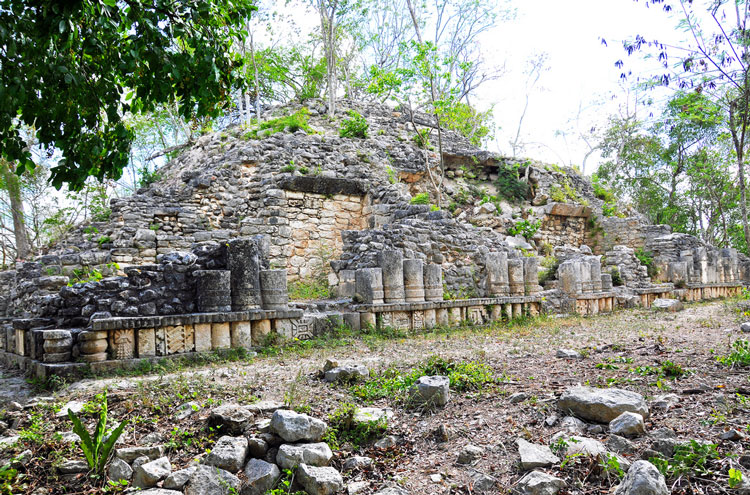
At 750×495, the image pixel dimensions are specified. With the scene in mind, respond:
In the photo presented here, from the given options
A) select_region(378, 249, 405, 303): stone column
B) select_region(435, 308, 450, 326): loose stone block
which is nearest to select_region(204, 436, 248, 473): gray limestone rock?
select_region(378, 249, 405, 303): stone column

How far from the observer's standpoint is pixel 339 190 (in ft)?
44.1

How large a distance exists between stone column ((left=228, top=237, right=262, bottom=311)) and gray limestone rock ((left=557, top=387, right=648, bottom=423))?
4.37 meters

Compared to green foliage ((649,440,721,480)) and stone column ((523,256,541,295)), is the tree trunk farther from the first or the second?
green foliage ((649,440,721,480))

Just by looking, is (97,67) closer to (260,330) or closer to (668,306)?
(260,330)

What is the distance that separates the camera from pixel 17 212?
718 inches

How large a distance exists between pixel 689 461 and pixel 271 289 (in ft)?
17.9

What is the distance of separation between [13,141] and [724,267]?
20837 millimetres

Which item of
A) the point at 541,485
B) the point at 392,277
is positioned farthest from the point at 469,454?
the point at 392,277

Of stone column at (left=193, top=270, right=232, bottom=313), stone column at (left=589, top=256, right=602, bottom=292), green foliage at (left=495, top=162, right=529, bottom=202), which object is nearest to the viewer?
stone column at (left=193, top=270, right=232, bottom=313)

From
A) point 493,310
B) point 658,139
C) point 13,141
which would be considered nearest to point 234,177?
point 493,310

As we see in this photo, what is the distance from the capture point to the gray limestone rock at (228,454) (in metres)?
3.18

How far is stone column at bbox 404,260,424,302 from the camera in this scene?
358 inches

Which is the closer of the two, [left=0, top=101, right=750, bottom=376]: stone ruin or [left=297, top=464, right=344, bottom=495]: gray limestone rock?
[left=297, top=464, right=344, bottom=495]: gray limestone rock

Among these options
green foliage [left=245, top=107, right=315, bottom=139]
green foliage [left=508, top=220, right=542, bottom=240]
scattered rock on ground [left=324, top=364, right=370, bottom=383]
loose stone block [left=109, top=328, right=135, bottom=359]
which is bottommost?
scattered rock on ground [left=324, top=364, right=370, bottom=383]
